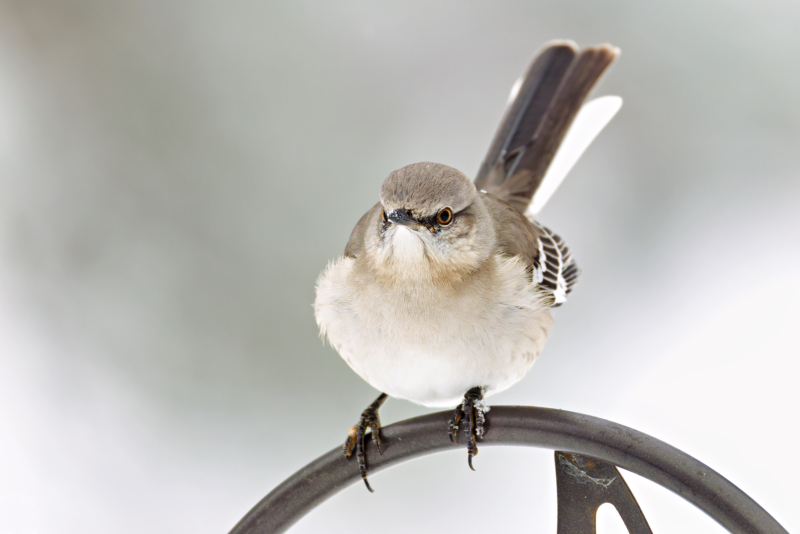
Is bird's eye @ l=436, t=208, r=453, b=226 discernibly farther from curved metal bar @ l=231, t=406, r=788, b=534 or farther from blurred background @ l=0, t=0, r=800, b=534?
blurred background @ l=0, t=0, r=800, b=534

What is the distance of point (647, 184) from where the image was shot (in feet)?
11.2

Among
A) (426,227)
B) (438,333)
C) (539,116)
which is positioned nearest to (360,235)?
(426,227)

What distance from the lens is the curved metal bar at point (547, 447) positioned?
132 cm

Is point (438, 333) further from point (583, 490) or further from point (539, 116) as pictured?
point (539, 116)

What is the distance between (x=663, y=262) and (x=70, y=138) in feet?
9.42

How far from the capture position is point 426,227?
1795 mm

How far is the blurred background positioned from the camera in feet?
10.4

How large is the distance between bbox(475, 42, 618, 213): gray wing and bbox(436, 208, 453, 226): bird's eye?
0.93 meters

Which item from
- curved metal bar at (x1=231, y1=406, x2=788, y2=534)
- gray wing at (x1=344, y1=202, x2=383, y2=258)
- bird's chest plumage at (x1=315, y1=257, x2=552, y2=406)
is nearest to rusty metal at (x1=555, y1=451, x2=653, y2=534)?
curved metal bar at (x1=231, y1=406, x2=788, y2=534)

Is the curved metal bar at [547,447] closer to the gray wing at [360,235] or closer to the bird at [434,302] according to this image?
the bird at [434,302]

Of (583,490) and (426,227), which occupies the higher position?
(426,227)

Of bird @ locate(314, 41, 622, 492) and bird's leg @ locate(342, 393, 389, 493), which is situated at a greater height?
bird @ locate(314, 41, 622, 492)

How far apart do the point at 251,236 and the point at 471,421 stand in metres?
1.75

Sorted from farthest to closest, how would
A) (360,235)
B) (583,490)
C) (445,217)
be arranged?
1. (360,235)
2. (445,217)
3. (583,490)
